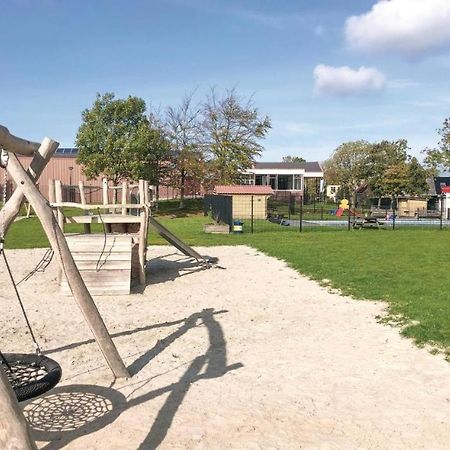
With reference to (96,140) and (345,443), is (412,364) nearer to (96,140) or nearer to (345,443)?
(345,443)

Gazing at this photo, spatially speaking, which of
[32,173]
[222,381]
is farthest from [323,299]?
[32,173]

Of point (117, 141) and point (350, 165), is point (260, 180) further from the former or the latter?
point (117, 141)

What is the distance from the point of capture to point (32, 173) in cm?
Answer: 451

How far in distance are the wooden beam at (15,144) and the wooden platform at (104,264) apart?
4933 mm

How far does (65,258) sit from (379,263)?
9.77 metres

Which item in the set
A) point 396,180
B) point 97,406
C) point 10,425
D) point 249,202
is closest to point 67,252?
point 97,406

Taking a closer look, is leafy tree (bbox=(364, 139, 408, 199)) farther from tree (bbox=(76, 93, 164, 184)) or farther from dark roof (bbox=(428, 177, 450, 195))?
tree (bbox=(76, 93, 164, 184))

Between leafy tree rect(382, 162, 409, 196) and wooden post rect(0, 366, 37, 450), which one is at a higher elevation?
leafy tree rect(382, 162, 409, 196)

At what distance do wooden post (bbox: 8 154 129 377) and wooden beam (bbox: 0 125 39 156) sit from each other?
88 millimetres

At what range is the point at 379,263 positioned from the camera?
1270cm

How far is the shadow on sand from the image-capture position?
386 cm

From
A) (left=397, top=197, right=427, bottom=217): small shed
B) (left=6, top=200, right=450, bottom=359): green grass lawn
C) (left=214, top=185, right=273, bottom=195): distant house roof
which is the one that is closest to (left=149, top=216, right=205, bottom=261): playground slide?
(left=6, top=200, right=450, bottom=359): green grass lawn

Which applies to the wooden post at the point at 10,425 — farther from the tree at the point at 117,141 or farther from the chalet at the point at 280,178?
the chalet at the point at 280,178

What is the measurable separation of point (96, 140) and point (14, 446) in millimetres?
35969
